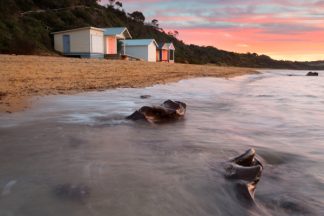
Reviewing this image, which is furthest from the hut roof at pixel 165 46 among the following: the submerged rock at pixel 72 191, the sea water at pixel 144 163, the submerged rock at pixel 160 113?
the submerged rock at pixel 72 191

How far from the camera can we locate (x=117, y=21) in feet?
209

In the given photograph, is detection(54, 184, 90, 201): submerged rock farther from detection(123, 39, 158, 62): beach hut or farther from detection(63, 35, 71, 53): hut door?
detection(123, 39, 158, 62): beach hut

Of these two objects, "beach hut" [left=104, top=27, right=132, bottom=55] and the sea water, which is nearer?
the sea water

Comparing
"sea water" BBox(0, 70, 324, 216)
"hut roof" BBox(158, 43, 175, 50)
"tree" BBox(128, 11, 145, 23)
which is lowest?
"sea water" BBox(0, 70, 324, 216)

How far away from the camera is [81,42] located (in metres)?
34.9

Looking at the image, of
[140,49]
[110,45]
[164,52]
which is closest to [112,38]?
[110,45]

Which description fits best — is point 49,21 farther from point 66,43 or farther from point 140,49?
point 140,49

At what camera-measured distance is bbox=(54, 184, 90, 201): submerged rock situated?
282 cm

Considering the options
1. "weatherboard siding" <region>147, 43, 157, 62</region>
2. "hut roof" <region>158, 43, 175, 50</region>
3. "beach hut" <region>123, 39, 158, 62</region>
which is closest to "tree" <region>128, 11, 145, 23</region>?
"hut roof" <region>158, 43, 175, 50</region>

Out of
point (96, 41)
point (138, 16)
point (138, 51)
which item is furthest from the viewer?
point (138, 16)

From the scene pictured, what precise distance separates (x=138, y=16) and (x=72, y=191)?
260 ft

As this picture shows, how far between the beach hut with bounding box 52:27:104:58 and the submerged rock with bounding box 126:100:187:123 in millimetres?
28506

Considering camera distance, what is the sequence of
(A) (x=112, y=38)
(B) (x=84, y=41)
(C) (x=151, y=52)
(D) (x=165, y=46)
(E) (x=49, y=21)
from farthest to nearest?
(D) (x=165, y=46)
(C) (x=151, y=52)
(E) (x=49, y=21)
(A) (x=112, y=38)
(B) (x=84, y=41)

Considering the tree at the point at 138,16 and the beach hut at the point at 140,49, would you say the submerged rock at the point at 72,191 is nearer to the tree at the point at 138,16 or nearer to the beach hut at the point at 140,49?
the beach hut at the point at 140,49
